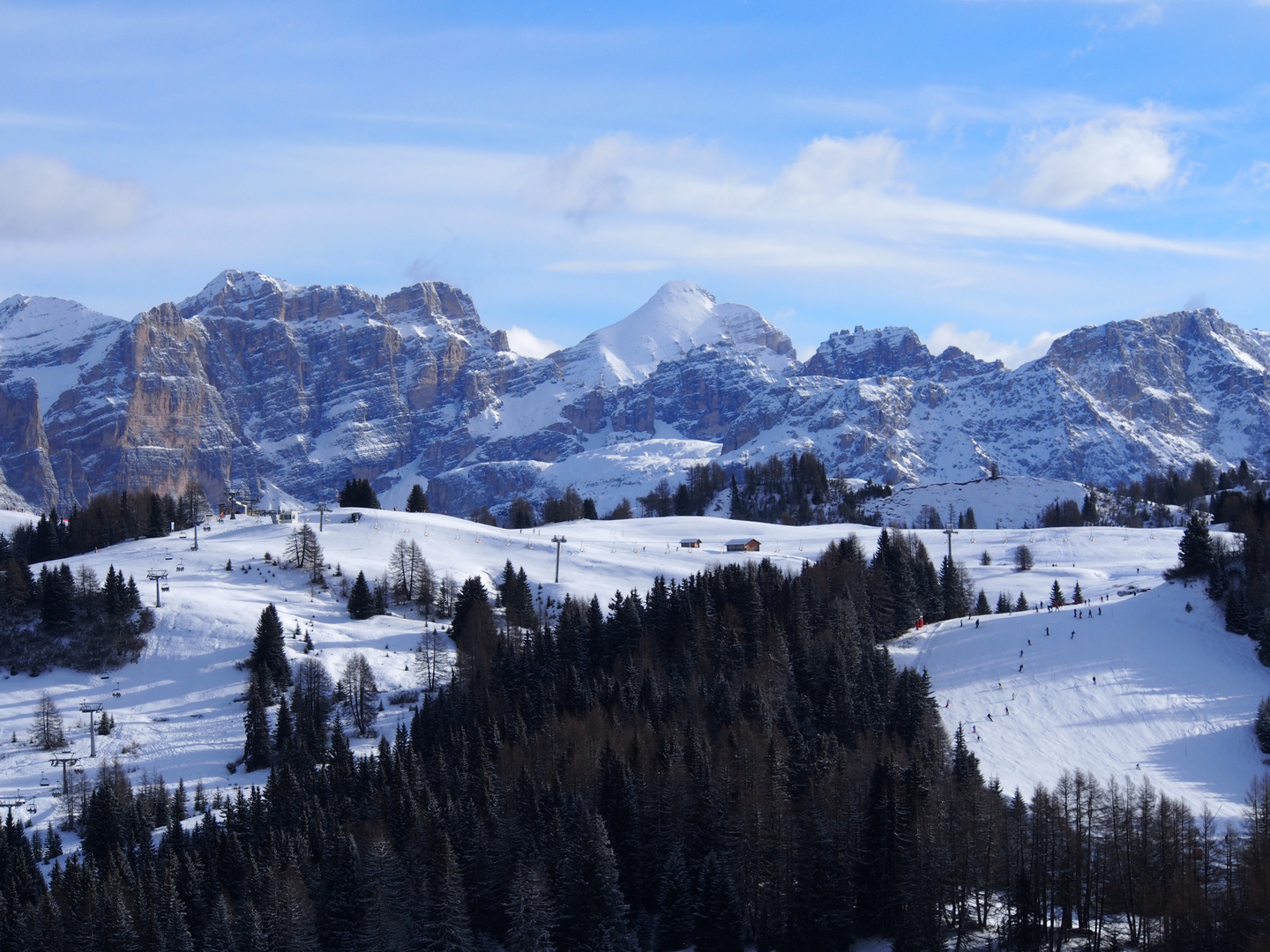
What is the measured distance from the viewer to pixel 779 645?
295 feet

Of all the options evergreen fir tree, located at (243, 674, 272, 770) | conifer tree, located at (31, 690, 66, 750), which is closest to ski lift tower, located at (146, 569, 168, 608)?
conifer tree, located at (31, 690, 66, 750)

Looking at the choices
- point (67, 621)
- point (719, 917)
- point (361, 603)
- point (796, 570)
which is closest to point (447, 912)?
point (719, 917)

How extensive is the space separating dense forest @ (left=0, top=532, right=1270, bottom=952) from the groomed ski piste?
6.01m

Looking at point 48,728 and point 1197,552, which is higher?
point 1197,552

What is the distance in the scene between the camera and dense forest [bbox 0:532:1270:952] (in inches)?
2285

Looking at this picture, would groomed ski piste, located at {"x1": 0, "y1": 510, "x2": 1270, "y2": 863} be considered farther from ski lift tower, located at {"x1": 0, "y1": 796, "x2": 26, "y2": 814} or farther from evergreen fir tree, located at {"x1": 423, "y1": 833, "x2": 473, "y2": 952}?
evergreen fir tree, located at {"x1": 423, "y1": 833, "x2": 473, "y2": 952}

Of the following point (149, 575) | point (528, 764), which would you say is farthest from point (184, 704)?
point (528, 764)

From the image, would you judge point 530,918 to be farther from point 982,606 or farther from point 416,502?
point 416,502

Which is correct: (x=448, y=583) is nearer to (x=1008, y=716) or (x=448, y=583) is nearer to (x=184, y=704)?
(x=184, y=704)

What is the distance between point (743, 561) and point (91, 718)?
66.8m

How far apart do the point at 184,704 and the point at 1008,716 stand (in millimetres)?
64786

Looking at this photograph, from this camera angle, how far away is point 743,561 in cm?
14038

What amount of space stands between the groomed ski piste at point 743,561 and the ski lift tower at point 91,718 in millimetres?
604

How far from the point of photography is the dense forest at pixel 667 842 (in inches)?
2285
